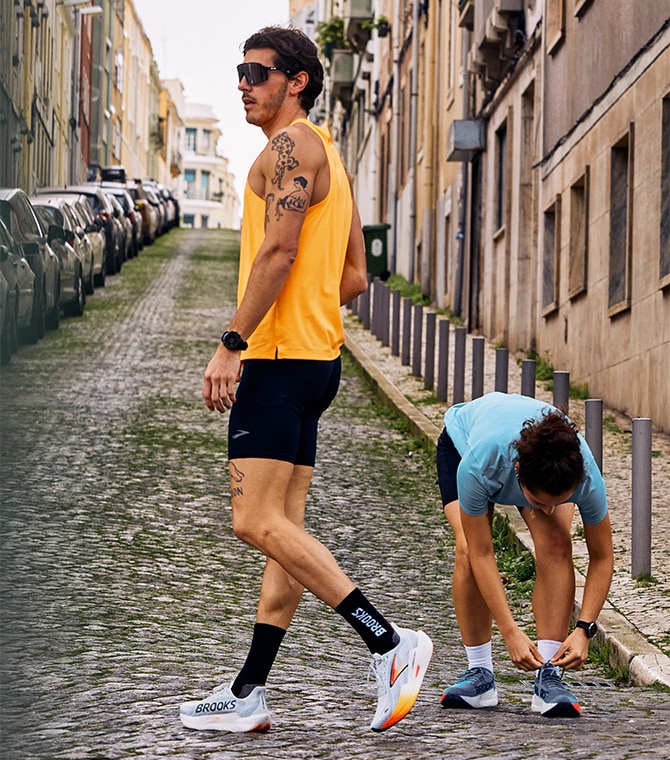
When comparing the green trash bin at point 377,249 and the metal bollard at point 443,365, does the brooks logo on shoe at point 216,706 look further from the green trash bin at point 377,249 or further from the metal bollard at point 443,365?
the green trash bin at point 377,249

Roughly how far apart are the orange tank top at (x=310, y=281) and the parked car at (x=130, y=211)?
108 ft

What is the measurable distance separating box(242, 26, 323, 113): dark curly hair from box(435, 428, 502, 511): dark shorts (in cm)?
127

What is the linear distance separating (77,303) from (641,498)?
15716mm

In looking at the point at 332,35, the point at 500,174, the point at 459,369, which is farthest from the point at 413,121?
the point at 332,35

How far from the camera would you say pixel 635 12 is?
46.3 ft

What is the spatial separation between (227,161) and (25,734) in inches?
5744

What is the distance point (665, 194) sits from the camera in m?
12.9

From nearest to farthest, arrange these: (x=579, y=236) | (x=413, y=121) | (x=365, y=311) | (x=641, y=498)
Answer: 1. (x=641, y=498)
2. (x=579, y=236)
3. (x=365, y=311)
4. (x=413, y=121)

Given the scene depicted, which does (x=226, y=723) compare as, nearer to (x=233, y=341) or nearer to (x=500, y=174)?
(x=233, y=341)

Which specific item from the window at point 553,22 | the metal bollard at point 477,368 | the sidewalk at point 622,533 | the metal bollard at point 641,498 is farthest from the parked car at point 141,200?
the metal bollard at point 641,498

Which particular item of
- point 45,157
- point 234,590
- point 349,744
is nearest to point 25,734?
point 349,744

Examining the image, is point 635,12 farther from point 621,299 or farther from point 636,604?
point 636,604

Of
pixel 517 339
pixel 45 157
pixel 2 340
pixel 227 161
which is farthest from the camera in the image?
pixel 227 161

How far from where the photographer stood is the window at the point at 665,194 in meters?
12.8
